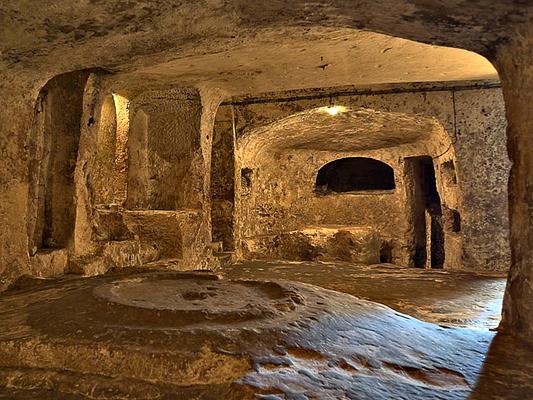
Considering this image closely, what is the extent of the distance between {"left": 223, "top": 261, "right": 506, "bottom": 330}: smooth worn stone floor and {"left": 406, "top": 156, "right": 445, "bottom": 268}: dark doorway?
3797mm

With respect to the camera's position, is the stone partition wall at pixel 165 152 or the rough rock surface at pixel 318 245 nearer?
the stone partition wall at pixel 165 152

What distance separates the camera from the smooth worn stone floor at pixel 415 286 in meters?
2.94

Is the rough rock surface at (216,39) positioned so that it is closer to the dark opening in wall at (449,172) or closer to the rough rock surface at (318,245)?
Result: the dark opening in wall at (449,172)

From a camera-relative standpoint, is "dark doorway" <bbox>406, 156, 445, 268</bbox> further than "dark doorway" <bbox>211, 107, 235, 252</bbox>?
Yes

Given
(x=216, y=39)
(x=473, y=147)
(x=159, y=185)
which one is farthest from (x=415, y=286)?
(x=159, y=185)

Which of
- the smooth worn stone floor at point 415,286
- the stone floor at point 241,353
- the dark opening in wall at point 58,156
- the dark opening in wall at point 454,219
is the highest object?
the dark opening in wall at point 58,156

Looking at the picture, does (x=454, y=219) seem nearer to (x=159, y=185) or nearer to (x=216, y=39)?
(x=159, y=185)

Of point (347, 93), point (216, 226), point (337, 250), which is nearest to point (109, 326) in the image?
point (216, 226)

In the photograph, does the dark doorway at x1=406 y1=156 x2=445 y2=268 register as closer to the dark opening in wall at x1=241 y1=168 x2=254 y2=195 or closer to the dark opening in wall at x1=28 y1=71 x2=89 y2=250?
the dark opening in wall at x1=241 y1=168 x2=254 y2=195

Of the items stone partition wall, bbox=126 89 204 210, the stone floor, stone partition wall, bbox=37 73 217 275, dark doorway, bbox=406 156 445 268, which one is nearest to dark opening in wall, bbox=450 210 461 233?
dark doorway, bbox=406 156 445 268

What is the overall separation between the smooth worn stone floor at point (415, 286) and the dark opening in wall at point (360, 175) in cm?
561

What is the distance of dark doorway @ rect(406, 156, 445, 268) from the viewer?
860 centimetres

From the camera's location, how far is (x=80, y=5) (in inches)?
67.1

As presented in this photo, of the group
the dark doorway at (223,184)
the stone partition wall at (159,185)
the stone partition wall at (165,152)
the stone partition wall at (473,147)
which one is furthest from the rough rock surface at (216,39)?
the dark doorway at (223,184)
